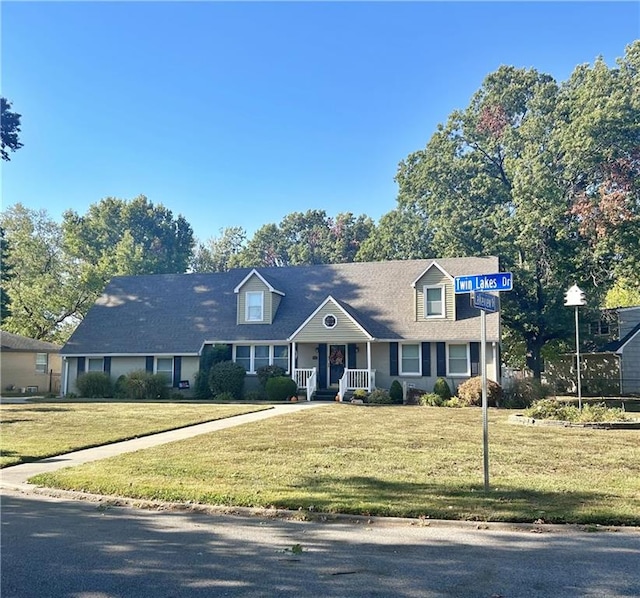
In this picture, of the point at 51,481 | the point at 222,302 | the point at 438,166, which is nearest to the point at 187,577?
the point at 51,481

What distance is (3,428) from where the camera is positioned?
15.9 metres

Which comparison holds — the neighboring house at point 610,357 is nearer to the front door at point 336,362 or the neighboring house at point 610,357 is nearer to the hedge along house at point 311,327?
the hedge along house at point 311,327

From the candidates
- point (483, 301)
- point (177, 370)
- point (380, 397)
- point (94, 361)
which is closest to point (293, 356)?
point (380, 397)

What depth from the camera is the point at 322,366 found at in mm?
29266

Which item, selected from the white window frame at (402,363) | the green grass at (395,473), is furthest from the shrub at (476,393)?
the green grass at (395,473)

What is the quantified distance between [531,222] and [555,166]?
383 centimetres

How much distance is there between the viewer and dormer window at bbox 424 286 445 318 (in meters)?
28.6

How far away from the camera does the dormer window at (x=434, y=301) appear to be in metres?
28.6

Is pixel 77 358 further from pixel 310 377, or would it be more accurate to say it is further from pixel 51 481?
pixel 51 481

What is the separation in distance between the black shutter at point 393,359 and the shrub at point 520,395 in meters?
4.97

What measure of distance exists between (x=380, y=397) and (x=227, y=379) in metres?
7.01

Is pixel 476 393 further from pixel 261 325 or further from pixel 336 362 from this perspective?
pixel 261 325

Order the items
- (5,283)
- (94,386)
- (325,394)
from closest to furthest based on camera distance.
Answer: (325,394)
(94,386)
(5,283)

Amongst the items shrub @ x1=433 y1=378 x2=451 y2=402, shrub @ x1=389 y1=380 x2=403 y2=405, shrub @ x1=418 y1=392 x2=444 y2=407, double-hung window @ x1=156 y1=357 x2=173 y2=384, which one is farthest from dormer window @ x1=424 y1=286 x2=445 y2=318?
double-hung window @ x1=156 y1=357 x2=173 y2=384
